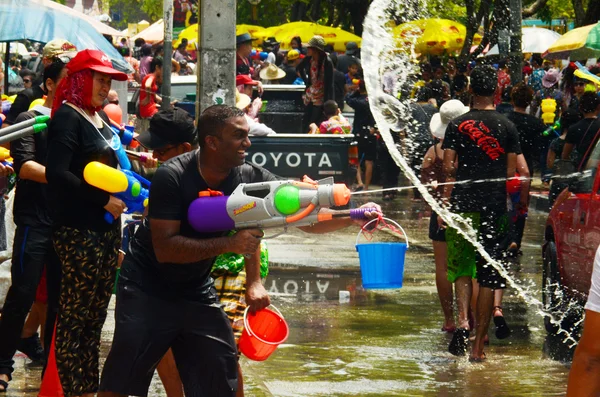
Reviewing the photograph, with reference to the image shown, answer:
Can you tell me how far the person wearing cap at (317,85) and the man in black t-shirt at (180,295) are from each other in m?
14.1

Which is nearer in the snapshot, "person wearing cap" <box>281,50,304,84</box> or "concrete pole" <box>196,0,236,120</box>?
"concrete pole" <box>196,0,236,120</box>

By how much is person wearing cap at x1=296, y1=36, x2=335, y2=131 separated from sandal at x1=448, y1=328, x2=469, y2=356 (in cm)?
1114

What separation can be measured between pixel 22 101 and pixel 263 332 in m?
3.21

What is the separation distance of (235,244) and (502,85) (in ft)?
51.1

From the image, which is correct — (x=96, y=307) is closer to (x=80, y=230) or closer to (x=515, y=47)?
(x=80, y=230)

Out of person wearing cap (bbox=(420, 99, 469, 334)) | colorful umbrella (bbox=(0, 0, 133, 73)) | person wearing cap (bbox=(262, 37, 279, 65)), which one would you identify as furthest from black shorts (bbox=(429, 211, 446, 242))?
person wearing cap (bbox=(262, 37, 279, 65))

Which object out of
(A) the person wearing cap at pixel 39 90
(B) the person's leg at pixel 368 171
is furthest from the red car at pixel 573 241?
(B) the person's leg at pixel 368 171

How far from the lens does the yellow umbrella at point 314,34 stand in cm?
3716

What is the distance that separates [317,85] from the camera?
19.0m

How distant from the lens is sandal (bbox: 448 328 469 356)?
802cm

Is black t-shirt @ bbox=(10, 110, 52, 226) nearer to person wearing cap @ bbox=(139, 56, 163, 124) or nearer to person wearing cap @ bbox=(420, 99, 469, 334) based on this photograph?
person wearing cap @ bbox=(420, 99, 469, 334)

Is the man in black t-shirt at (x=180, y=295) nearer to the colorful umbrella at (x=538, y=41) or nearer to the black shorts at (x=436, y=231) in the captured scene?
the black shorts at (x=436, y=231)

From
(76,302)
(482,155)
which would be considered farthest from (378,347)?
(76,302)

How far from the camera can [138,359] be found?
4.76 m
